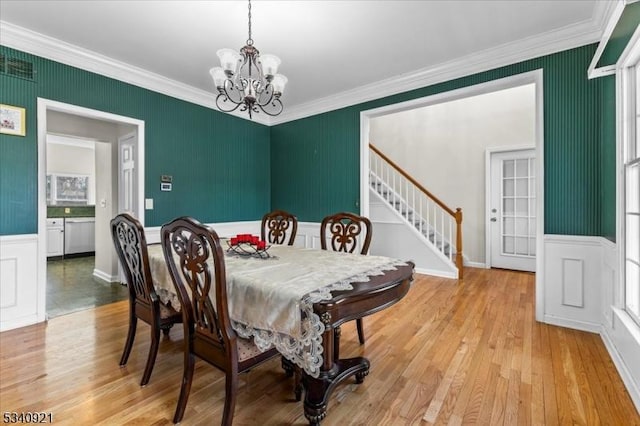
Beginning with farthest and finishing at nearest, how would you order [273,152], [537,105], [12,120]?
[273,152] < [537,105] < [12,120]

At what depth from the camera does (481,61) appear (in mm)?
3240

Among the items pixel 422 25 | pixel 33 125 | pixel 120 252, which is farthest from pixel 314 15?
pixel 33 125

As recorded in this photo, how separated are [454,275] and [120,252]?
4299mm

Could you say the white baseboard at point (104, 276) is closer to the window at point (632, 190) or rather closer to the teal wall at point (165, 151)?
the teal wall at point (165, 151)

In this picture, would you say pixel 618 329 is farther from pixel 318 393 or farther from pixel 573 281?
pixel 318 393

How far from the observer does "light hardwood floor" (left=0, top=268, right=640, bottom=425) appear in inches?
64.1

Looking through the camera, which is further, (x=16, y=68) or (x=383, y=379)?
(x=16, y=68)

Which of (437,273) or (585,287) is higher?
(585,287)

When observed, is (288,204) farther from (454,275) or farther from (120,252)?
(120,252)

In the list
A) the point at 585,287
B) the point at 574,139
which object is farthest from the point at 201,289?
the point at 574,139

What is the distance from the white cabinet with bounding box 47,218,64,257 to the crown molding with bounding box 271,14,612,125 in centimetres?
562

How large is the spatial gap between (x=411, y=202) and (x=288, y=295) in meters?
5.01

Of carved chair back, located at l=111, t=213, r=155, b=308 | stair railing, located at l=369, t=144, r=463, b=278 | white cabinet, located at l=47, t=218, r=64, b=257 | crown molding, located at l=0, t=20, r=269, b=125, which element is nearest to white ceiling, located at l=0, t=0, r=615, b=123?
crown molding, located at l=0, t=20, r=269, b=125

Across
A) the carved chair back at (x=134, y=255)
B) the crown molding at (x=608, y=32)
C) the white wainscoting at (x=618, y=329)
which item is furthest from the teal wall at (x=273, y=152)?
the carved chair back at (x=134, y=255)
